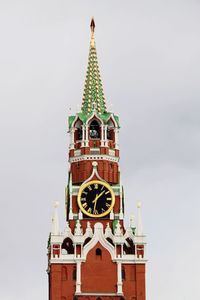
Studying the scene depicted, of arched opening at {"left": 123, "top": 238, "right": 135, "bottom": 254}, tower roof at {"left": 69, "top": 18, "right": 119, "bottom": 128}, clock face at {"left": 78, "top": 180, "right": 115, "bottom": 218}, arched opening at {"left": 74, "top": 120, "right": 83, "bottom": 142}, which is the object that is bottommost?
arched opening at {"left": 123, "top": 238, "right": 135, "bottom": 254}

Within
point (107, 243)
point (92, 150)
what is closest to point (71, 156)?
point (92, 150)

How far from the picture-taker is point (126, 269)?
10025 cm

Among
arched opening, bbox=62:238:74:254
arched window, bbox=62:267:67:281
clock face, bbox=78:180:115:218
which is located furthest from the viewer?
clock face, bbox=78:180:115:218

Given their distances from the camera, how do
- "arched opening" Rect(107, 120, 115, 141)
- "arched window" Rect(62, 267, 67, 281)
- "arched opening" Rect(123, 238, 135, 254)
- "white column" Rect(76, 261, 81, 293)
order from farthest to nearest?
"arched opening" Rect(107, 120, 115, 141) < "arched opening" Rect(123, 238, 135, 254) < "arched window" Rect(62, 267, 67, 281) < "white column" Rect(76, 261, 81, 293)

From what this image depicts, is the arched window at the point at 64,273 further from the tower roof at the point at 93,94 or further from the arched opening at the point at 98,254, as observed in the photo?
the tower roof at the point at 93,94

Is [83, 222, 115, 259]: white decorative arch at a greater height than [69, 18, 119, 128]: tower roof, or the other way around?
[69, 18, 119, 128]: tower roof

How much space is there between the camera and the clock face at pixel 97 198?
101375 mm

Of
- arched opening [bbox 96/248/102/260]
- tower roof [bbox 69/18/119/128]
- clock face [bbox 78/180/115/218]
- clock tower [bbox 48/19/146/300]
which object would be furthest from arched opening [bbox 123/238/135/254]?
tower roof [bbox 69/18/119/128]

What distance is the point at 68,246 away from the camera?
101125 millimetres

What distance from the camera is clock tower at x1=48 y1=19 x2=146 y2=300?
99.5 meters

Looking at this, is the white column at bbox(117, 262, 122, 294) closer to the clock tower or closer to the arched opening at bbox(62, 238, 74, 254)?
the clock tower

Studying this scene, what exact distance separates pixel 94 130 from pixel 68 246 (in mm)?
9996

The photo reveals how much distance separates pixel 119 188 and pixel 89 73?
10504mm

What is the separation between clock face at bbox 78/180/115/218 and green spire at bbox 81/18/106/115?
6652 millimetres
